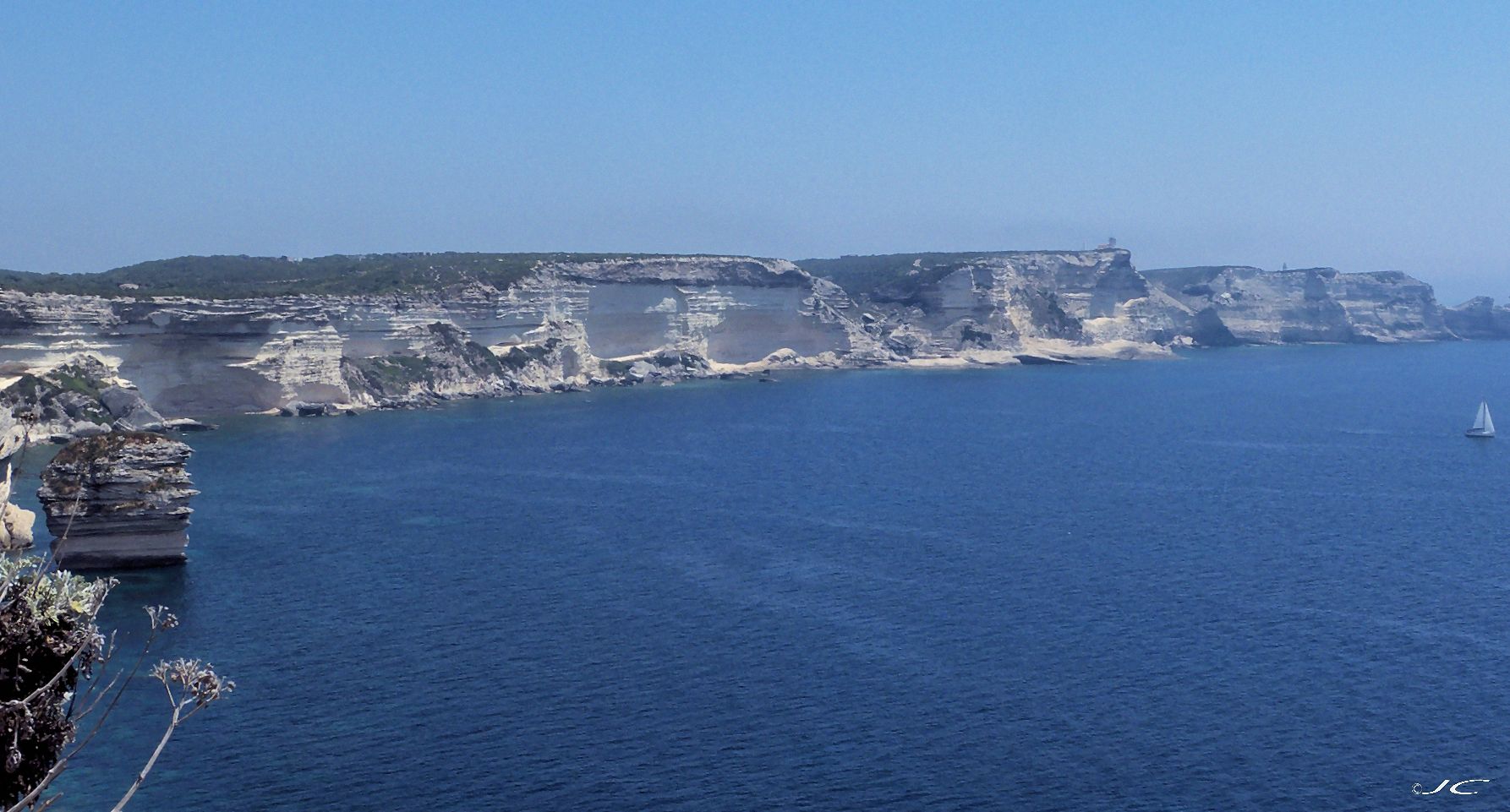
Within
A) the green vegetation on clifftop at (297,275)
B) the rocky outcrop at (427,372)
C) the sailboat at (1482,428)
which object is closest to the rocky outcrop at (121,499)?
the green vegetation on clifftop at (297,275)

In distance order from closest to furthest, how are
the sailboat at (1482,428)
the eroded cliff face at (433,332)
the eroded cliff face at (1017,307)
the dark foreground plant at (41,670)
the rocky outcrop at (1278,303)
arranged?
the dark foreground plant at (41,670) < the eroded cliff face at (433,332) < the sailboat at (1482,428) < the eroded cliff face at (1017,307) < the rocky outcrop at (1278,303)

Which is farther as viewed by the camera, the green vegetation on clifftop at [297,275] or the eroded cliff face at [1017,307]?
the eroded cliff face at [1017,307]

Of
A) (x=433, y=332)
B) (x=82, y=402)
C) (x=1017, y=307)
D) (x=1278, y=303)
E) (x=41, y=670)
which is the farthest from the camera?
(x=1278, y=303)

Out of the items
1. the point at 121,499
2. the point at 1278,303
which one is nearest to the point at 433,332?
the point at 121,499

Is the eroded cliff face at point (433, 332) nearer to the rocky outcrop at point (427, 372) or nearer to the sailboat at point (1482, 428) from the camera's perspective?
the rocky outcrop at point (427, 372)

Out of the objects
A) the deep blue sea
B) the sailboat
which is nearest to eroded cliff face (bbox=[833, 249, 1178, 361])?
the sailboat

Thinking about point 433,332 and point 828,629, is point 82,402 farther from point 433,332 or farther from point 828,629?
point 828,629
